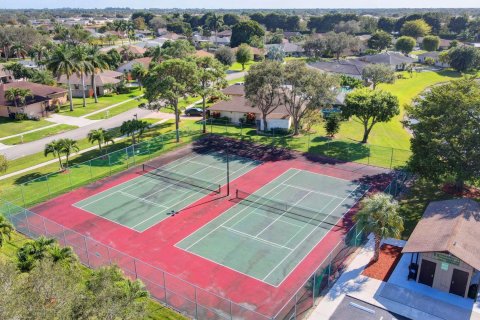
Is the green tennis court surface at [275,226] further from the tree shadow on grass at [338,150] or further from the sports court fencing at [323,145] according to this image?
the sports court fencing at [323,145]

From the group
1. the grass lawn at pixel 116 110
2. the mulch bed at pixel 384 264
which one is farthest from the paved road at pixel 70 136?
the mulch bed at pixel 384 264

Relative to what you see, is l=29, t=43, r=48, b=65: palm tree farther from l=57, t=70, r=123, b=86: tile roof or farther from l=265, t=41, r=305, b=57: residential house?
l=265, t=41, r=305, b=57: residential house

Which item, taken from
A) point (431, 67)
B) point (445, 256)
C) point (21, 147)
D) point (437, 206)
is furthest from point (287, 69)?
point (431, 67)

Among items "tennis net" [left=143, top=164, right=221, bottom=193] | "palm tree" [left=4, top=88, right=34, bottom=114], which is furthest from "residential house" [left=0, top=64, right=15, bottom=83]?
"tennis net" [left=143, top=164, right=221, bottom=193]

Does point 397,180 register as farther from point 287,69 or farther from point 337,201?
point 287,69

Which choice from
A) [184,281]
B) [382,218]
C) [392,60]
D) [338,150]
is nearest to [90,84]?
[338,150]

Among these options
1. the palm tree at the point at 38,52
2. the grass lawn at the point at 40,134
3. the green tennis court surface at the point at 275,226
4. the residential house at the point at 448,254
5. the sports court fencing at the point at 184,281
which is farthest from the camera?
the palm tree at the point at 38,52

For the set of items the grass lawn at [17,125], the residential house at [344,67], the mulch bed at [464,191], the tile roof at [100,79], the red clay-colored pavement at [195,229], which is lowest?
the red clay-colored pavement at [195,229]

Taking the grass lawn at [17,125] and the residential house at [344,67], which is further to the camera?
the residential house at [344,67]
